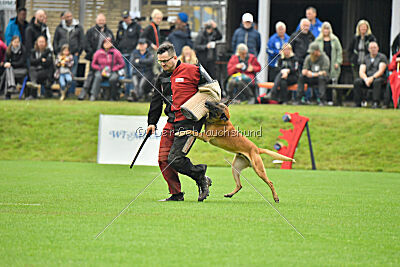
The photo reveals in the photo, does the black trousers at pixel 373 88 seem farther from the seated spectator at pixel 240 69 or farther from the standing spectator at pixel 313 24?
the seated spectator at pixel 240 69

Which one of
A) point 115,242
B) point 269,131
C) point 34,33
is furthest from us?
point 34,33

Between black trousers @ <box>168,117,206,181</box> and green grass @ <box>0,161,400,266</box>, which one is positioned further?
black trousers @ <box>168,117,206,181</box>

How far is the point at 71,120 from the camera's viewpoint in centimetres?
1909

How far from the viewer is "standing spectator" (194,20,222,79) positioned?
20359 millimetres

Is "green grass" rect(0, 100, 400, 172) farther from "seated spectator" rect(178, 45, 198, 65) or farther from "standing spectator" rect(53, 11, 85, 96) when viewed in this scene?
"standing spectator" rect(53, 11, 85, 96)

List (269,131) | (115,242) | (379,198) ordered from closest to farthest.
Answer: (115,242)
(379,198)
(269,131)

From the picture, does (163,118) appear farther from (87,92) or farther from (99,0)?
(99,0)

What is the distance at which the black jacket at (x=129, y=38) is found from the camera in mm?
20578

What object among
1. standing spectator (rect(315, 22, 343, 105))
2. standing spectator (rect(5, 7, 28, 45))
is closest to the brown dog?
standing spectator (rect(315, 22, 343, 105))

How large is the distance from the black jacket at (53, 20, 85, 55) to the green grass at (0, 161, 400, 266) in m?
9.16

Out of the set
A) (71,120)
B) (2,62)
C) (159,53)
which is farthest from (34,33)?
(159,53)

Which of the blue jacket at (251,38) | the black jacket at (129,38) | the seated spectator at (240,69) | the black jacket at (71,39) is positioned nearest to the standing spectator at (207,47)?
the blue jacket at (251,38)

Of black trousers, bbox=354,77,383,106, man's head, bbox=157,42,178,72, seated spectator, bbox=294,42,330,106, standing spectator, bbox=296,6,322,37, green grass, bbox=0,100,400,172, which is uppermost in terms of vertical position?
standing spectator, bbox=296,6,322,37

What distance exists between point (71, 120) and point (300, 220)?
11761 mm
